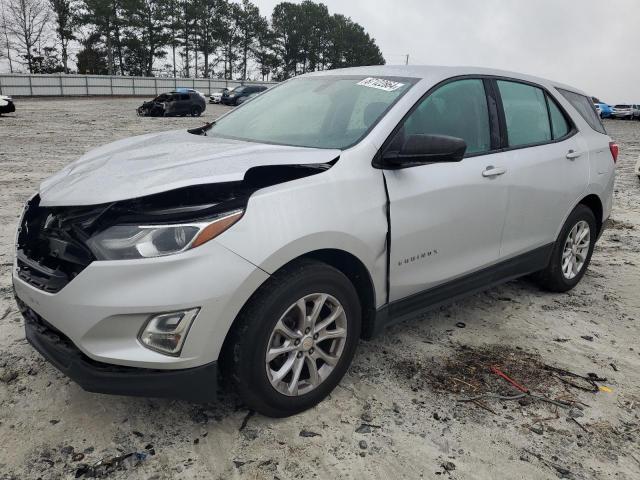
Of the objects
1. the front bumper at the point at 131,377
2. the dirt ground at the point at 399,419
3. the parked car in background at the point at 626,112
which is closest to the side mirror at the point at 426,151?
the dirt ground at the point at 399,419

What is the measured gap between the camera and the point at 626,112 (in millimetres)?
43906

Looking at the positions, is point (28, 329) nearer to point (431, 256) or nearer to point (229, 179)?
point (229, 179)

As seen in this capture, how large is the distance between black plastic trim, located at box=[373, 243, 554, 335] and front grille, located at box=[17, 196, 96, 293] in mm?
1502

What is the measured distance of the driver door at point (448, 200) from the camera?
2855 millimetres

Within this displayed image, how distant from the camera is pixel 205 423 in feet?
8.50

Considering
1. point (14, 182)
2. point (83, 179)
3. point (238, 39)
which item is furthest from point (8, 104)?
point (238, 39)

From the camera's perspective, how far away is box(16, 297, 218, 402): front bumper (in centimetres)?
219

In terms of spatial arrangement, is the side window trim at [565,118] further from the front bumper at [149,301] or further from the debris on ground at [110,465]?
the debris on ground at [110,465]

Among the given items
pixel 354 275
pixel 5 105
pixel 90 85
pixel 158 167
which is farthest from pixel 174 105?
pixel 354 275

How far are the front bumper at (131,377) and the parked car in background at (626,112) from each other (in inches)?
1965

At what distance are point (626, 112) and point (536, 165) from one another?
156 ft

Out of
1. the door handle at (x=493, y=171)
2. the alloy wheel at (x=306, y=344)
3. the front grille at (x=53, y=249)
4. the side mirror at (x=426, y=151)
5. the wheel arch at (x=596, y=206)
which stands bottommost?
the alloy wheel at (x=306, y=344)

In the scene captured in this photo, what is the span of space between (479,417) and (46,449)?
2042 mm

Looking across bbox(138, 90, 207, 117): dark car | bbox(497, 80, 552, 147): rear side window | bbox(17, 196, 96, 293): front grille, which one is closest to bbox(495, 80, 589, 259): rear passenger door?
bbox(497, 80, 552, 147): rear side window
